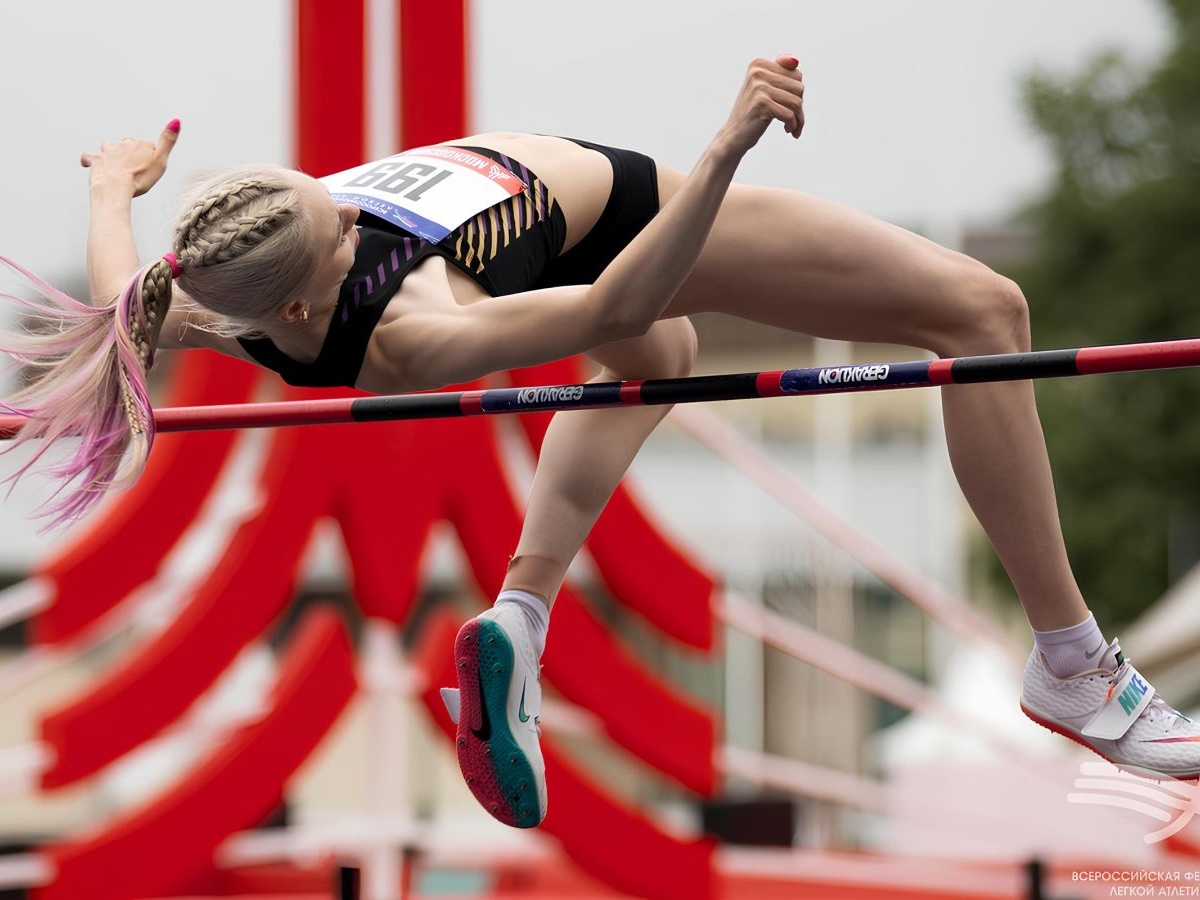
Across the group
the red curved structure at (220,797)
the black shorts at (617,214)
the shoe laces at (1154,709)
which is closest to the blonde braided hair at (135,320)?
the black shorts at (617,214)

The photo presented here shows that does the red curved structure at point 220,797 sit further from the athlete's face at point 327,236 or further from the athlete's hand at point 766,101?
the athlete's hand at point 766,101

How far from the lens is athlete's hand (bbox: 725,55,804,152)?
2.04 meters

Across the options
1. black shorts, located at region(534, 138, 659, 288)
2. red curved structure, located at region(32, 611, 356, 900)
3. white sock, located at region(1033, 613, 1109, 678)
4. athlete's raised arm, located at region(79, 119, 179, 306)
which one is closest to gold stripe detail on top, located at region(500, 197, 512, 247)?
black shorts, located at region(534, 138, 659, 288)

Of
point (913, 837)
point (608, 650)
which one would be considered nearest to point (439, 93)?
point (608, 650)

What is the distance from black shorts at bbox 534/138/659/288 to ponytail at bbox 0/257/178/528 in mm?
543

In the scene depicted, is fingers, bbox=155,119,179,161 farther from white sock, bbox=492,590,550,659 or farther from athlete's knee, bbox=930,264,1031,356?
athlete's knee, bbox=930,264,1031,356

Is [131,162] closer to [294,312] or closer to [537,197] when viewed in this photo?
[294,312]

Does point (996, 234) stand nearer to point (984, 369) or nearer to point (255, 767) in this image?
point (255, 767)

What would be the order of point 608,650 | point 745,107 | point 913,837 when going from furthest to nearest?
point 913,837
point 608,650
point 745,107

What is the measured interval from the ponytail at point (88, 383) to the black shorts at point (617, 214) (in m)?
0.54

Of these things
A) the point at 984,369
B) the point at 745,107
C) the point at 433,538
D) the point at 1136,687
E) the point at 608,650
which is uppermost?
the point at 745,107

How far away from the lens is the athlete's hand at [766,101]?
204 cm

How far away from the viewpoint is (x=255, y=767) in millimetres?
4293

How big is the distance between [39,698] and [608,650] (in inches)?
497
